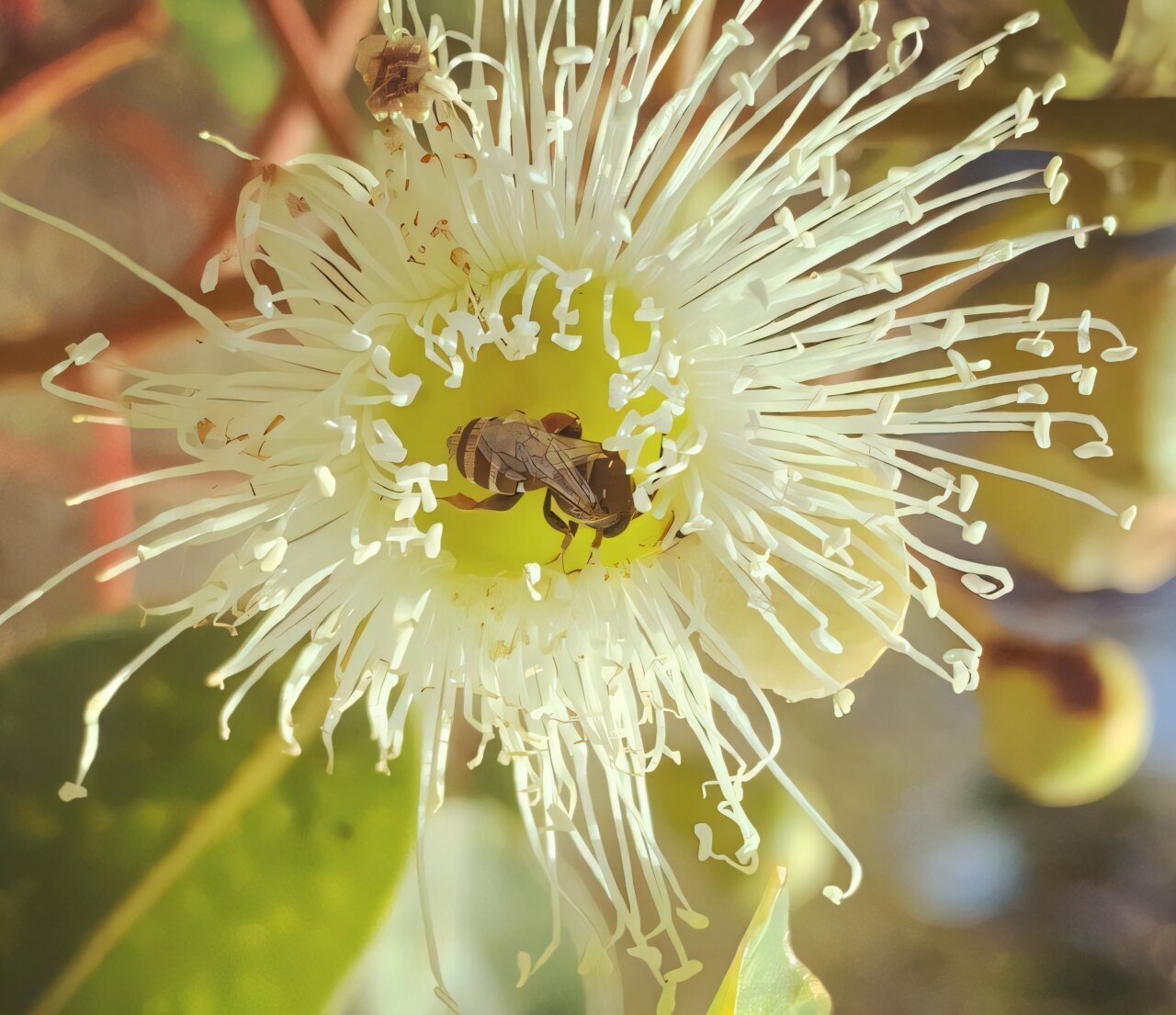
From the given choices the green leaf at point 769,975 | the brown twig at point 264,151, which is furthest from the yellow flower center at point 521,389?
the green leaf at point 769,975

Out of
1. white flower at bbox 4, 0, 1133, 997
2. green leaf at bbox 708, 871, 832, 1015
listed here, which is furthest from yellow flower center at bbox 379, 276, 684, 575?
green leaf at bbox 708, 871, 832, 1015

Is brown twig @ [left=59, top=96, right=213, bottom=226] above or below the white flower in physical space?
above

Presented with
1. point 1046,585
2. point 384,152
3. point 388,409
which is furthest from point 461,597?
point 1046,585

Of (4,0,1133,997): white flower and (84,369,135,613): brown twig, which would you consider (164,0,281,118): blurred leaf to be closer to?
(4,0,1133,997): white flower

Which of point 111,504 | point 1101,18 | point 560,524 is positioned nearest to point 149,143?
point 111,504

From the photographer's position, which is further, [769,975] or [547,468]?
[769,975]

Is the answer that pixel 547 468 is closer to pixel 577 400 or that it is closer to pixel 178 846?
pixel 577 400

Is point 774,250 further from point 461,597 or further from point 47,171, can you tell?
point 47,171
